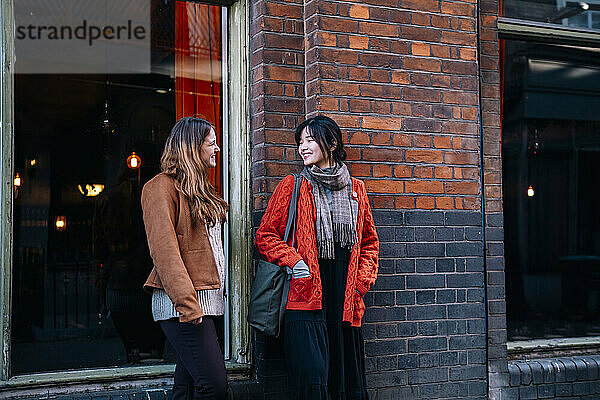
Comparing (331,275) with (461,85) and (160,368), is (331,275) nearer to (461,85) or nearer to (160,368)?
(160,368)

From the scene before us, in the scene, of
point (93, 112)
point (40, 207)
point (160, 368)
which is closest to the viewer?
point (160, 368)

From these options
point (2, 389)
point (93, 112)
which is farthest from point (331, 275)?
point (93, 112)

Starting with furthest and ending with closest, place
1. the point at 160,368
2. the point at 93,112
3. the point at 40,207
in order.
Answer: the point at 93,112 → the point at 40,207 → the point at 160,368

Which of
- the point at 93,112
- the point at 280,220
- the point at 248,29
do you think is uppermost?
the point at 248,29

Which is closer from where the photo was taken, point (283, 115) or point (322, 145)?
point (322, 145)

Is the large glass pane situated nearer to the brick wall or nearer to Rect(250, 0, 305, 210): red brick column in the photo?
Rect(250, 0, 305, 210): red brick column

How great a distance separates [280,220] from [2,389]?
1950 millimetres

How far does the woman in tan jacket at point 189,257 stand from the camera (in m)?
3.94

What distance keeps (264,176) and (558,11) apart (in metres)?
3.08

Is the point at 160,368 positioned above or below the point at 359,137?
below

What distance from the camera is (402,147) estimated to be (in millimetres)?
5355

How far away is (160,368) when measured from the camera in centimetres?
504

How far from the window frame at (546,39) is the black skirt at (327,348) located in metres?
1.86

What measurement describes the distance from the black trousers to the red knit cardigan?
0.58 m
